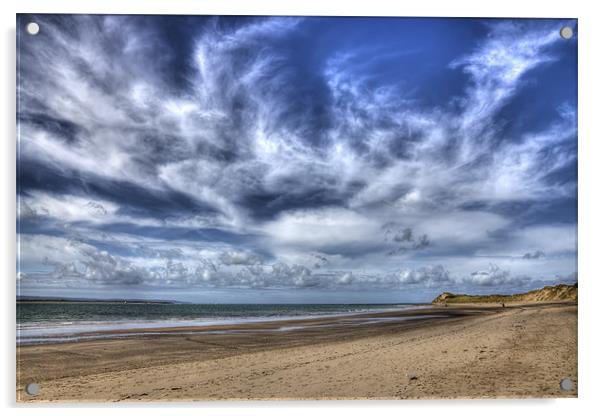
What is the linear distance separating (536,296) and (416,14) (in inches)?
151

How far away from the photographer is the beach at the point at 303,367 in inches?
183

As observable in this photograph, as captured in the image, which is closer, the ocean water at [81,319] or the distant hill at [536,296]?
the ocean water at [81,319]

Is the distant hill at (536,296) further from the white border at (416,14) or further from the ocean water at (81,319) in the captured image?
the ocean water at (81,319)

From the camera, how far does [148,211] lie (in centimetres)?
522

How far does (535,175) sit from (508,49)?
1562 mm

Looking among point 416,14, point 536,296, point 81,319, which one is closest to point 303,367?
point 536,296

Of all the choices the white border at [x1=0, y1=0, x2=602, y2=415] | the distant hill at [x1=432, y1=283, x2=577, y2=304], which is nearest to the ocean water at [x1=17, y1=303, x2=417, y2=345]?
the white border at [x1=0, y1=0, x2=602, y2=415]

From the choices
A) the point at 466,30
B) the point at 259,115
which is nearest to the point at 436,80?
the point at 466,30

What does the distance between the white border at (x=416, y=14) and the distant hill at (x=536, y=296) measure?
167 millimetres

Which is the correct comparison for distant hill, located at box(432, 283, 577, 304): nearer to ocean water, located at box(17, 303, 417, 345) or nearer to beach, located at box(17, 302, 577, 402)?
beach, located at box(17, 302, 577, 402)

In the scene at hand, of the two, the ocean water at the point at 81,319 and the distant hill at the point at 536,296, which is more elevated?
the distant hill at the point at 536,296

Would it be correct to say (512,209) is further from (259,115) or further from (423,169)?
(259,115)

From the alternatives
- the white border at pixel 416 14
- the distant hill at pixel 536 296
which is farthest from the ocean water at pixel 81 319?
the distant hill at pixel 536 296

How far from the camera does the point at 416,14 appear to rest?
4.87m
